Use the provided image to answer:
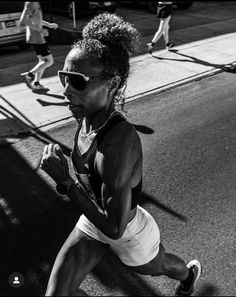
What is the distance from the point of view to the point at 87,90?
7.99 feet

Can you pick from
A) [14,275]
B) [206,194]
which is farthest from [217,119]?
[14,275]

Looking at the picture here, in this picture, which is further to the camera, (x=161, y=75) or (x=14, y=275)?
(x=161, y=75)

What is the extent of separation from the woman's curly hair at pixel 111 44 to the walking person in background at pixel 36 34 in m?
5.82

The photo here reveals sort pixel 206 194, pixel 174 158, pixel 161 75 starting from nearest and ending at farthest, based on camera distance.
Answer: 1. pixel 206 194
2. pixel 174 158
3. pixel 161 75

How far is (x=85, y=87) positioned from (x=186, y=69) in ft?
26.4

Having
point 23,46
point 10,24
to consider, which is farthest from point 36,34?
point 23,46

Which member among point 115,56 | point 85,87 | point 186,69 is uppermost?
point 115,56

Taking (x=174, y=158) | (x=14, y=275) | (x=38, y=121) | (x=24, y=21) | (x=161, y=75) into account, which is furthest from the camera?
(x=161, y=75)

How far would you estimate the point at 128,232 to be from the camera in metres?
2.73

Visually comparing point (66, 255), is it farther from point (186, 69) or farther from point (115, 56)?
point (186, 69)

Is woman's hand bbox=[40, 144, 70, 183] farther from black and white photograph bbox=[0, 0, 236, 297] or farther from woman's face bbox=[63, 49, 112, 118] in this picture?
woman's face bbox=[63, 49, 112, 118]

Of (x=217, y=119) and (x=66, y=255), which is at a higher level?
(x=66, y=255)

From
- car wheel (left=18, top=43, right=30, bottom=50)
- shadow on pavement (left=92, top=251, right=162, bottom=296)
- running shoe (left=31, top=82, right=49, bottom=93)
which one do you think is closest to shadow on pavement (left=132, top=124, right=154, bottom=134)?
running shoe (left=31, top=82, right=49, bottom=93)

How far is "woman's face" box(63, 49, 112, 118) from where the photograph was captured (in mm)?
2402
